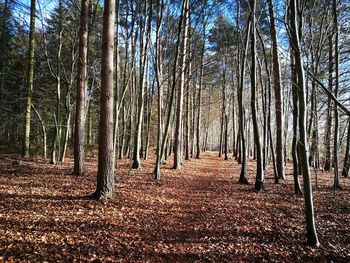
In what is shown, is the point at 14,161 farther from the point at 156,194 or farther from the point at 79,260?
the point at 79,260

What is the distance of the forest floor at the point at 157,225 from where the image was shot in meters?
3.85

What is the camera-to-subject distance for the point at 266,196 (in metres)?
8.20

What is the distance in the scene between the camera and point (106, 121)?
6.23 meters

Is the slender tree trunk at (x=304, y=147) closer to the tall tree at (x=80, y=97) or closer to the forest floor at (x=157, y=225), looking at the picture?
the forest floor at (x=157, y=225)

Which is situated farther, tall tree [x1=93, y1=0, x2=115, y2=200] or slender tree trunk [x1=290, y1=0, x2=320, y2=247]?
tall tree [x1=93, y1=0, x2=115, y2=200]

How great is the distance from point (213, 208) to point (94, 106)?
17.3 meters

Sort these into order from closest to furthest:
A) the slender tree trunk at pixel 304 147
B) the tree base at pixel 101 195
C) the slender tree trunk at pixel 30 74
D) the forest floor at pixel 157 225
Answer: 1. the forest floor at pixel 157 225
2. the slender tree trunk at pixel 304 147
3. the tree base at pixel 101 195
4. the slender tree trunk at pixel 30 74

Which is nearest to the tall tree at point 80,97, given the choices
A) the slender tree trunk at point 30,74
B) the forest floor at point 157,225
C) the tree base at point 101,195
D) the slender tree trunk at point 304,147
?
the forest floor at point 157,225

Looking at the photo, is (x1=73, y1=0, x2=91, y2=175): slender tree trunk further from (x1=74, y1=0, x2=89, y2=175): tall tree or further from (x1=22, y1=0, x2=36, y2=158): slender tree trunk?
(x1=22, y1=0, x2=36, y2=158): slender tree trunk

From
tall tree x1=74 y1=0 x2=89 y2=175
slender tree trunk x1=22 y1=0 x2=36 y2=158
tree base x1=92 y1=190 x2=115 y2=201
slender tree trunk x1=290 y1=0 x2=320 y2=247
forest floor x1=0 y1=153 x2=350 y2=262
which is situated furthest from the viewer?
slender tree trunk x1=22 y1=0 x2=36 y2=158

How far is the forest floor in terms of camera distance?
3852mm

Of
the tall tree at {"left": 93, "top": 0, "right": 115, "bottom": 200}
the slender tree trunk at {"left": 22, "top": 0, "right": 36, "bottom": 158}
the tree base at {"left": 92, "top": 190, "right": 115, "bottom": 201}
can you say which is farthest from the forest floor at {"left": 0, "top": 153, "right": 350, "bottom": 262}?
the slender tree trunk at {"left": 22, "top": 0, "right": 36, "bottom": 158}

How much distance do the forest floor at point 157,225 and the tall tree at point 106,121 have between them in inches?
16.6

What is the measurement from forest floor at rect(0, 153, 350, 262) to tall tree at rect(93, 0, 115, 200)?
421mm
